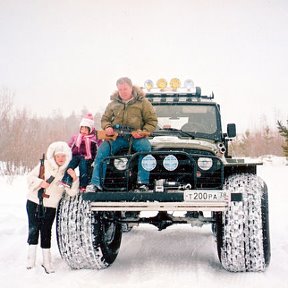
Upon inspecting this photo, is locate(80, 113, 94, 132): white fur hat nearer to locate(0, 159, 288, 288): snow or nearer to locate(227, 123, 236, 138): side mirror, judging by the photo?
locate(0, 159, 288, 288): snow

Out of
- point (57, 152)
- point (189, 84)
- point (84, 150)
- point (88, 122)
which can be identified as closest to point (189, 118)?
point (189, 84)

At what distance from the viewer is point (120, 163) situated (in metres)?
5.32

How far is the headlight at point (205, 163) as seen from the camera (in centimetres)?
507

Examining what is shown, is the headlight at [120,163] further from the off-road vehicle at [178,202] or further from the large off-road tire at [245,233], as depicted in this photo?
the large off-road tire at [245,233]

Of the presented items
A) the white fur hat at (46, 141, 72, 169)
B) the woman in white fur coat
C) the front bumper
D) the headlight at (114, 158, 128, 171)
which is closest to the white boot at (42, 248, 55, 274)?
the woman in white fur coat

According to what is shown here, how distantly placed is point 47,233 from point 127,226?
2752 millimetres

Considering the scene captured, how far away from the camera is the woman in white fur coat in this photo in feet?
17.5

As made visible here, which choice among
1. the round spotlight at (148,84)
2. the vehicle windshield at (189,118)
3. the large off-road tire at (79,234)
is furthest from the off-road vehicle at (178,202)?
the round spotlight at (148,84)

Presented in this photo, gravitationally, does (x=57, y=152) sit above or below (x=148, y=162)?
above

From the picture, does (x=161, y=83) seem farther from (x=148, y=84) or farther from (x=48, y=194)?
(x=48, y=194)

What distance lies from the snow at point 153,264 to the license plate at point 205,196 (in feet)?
2.72

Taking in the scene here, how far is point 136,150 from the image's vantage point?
5.40 meters

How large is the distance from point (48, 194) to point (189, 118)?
2.67m

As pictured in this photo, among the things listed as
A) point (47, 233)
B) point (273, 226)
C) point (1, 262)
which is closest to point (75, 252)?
point (47, 233)
